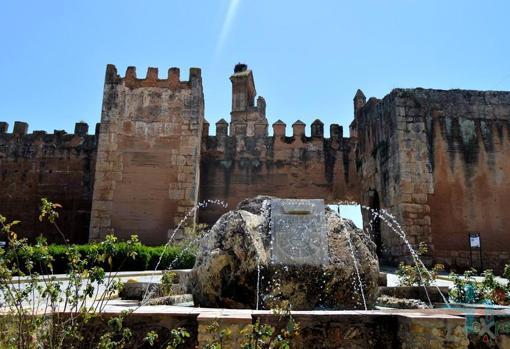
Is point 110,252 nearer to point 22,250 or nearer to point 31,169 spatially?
point 22,250

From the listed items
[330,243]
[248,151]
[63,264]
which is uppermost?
[248,151]

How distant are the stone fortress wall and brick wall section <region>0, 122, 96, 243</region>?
42mm

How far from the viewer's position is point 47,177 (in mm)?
16656

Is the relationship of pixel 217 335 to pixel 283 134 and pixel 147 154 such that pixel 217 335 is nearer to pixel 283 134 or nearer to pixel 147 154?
pixel 147 154

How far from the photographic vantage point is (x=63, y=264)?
950 centimetres

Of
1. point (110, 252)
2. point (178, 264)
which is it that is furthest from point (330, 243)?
point (178, 264)

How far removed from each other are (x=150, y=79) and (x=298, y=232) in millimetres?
11163

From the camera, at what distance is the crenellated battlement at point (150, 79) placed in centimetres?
1386

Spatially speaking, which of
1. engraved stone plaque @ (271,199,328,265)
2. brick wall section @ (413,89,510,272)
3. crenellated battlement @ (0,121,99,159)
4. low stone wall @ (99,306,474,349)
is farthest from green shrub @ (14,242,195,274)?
crenellated battlement @ (0,121,99,159)

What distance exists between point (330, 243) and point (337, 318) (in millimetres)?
1409

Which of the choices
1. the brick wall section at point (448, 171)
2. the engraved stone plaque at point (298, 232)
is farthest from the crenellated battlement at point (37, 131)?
the engraved stone plaque at point (298, 232)

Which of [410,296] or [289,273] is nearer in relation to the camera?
[289,273]

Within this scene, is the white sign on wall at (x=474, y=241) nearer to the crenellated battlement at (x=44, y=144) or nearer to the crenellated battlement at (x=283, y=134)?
the crenellated battlement at (x=283, y=134)

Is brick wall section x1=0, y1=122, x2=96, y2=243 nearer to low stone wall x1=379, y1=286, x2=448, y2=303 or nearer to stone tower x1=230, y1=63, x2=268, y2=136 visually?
stone tower x1=230, y1=63, x2=268, y2=136
